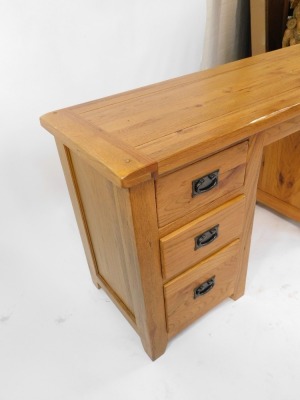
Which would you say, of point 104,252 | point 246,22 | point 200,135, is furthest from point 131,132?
point 246,22

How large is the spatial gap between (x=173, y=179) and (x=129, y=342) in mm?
644

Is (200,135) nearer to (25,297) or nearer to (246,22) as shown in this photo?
(25,297)

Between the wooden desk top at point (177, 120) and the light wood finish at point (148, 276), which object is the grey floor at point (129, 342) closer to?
the light wood finish at point (148, 276)

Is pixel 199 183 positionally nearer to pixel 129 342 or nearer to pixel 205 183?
pixel 205 183

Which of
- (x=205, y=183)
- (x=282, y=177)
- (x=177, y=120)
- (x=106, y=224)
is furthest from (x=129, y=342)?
(x=282, y=177)

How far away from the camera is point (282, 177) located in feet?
4.58

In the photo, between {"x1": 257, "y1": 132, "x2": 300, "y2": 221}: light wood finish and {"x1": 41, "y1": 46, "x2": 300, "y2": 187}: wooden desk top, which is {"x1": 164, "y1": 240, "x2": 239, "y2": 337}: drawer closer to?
{"x1": 41, "y1": 46, "x2": 300, "y2": 187}: wooden desk top

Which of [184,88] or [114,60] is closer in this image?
[184,88]

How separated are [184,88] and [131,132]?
A: 33 cm

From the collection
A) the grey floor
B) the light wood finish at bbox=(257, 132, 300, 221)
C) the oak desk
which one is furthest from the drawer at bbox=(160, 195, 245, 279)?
the light wood finish at bbox=(257, 132, 300, 221)

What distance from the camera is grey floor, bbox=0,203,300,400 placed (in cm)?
Result: 93

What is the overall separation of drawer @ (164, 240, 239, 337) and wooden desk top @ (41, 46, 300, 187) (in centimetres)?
35

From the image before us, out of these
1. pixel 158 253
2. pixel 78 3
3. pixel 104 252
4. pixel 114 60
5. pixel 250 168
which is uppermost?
pixel 78 3

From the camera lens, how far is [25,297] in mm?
1226
